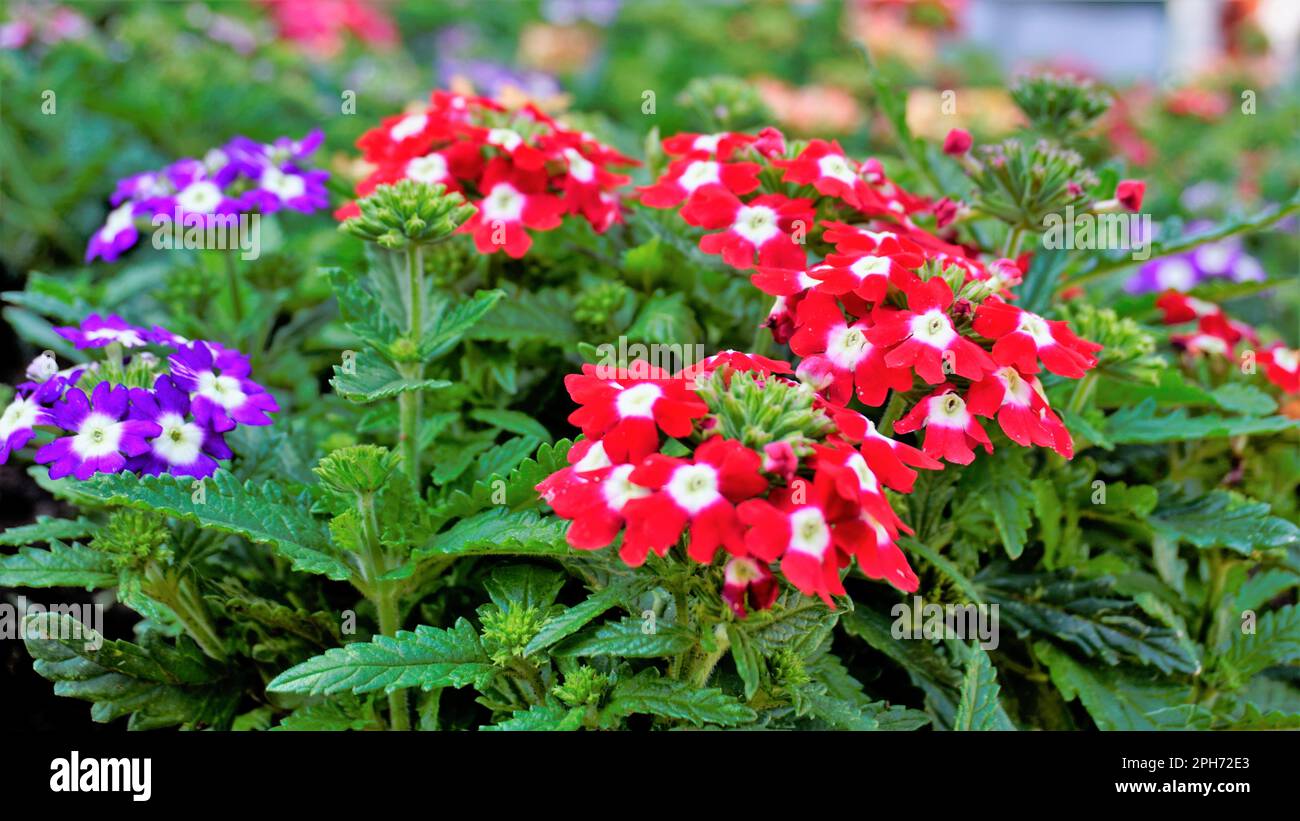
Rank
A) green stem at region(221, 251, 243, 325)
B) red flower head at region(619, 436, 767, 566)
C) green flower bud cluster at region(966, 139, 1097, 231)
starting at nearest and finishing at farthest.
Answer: red flower head at region(619, 436, 767, 566) → green flower bud cluster at region(966, 139, 1097, 231) → green stem at region(221, 251, 243, 325)

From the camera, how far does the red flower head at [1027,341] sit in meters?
1.59

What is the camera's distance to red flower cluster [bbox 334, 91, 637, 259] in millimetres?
2080

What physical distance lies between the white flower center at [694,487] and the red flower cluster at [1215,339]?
154 cm

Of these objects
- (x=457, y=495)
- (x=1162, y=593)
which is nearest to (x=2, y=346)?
(x=457, y=495)

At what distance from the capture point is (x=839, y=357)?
1.63 m

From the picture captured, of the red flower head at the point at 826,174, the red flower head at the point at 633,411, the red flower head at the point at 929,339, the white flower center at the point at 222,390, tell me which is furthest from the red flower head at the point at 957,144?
the white flower center at the point at 222,390

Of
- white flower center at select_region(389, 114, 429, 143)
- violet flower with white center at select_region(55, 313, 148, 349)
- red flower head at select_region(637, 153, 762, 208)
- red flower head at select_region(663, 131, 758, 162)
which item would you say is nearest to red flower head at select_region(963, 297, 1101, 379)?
red flower head at select_region(637, 153, 762, 208)

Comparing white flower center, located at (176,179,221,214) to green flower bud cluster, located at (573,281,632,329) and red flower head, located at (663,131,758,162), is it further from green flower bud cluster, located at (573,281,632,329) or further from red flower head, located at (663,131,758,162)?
red flower head, located at (663,131,758,162)

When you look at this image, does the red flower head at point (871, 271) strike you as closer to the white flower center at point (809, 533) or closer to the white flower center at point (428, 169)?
the white flower center at point (809, 533)

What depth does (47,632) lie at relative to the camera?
5.90ft

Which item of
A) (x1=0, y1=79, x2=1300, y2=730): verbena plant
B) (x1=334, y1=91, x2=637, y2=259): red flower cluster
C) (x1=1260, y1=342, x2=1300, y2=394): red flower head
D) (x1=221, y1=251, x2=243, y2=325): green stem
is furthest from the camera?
(x1=221, y1=251, x2=243, y2=325): green stem

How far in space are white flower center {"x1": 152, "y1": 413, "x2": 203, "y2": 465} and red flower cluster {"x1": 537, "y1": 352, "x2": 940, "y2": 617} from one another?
635mm

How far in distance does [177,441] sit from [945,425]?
1.19m
